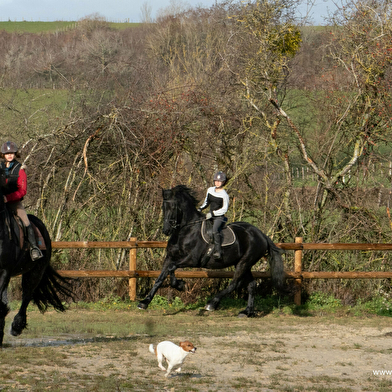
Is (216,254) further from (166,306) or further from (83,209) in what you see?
(83,209)

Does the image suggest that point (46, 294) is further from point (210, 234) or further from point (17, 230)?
point (210, 234)

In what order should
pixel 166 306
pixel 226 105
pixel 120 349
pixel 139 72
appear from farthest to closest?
pixel 139 72 → pixel 226 105 → pixel 166 306 → pixel 120 349

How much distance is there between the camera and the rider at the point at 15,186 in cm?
761

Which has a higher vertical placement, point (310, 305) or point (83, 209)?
point (83, 209)

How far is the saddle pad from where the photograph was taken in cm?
1124

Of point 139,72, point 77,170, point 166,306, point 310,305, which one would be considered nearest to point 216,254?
point 166,306

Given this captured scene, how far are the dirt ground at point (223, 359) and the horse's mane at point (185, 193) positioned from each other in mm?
2295

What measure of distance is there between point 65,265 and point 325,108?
7.34m

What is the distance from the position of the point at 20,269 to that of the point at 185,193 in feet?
13.2

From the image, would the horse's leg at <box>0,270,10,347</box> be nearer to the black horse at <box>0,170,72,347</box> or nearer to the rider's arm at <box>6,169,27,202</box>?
the black horse at <box>0,170,72,347</box>

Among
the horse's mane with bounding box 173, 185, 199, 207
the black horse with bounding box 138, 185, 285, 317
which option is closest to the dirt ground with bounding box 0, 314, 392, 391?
the black horse with bounding box 138, 185, 285, 317

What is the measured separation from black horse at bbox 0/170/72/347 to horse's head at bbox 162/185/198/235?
255cm

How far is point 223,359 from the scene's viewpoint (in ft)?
24.4

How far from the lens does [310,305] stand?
41.2ft
